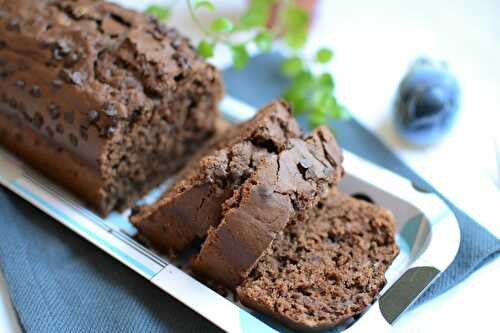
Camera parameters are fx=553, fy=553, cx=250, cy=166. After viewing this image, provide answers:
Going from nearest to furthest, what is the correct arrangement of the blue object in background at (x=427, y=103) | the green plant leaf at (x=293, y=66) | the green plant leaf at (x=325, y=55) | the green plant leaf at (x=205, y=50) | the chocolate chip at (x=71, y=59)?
the chocolate chip at (x=71, y=59) → the green plant leaf at (x=205, y=50) → the blue object in background at (x=427, y=103) → the green plant leaf at (x=325, y=55) → the green plant leaf at (x=293, y=66)

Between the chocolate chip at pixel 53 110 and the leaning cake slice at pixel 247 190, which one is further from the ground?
the leaning cake slice at pixel 247 190

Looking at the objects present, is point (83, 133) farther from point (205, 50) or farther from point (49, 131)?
point (205, 50)

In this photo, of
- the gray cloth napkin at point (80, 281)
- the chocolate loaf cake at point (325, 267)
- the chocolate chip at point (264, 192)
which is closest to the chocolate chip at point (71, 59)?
the gray cloth napkin at point (80, 281)

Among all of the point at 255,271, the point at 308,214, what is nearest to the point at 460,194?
the point at 308,214

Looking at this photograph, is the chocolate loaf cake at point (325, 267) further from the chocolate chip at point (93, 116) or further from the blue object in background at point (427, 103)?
the chocolate chip at point (93, 116)

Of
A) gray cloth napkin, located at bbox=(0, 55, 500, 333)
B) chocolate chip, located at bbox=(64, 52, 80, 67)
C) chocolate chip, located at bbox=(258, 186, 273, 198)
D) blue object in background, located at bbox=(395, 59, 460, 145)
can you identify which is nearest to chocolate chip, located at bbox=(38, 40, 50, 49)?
chocolate chip, located at bbox=(64, 52, 80, 67)

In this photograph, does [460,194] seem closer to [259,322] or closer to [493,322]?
[493,322]

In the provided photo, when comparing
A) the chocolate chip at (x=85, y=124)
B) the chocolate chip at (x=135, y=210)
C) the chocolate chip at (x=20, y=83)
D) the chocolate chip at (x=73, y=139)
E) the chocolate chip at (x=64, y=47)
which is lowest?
the chocolate chip at (x=135, y=210)
